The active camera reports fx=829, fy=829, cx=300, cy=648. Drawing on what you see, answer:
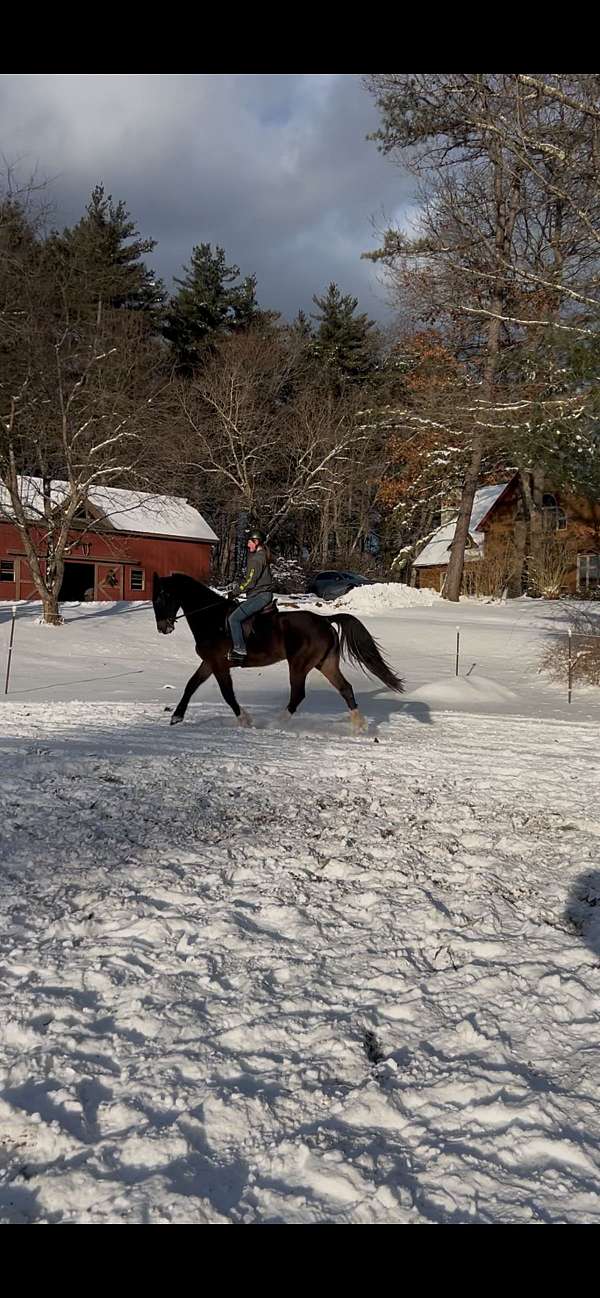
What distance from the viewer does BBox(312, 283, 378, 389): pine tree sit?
5656 centimetres

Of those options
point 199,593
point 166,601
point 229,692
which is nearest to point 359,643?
point 229,692

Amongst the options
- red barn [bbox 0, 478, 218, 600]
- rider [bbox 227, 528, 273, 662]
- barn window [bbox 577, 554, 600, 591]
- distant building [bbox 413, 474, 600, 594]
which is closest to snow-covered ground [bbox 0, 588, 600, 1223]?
rider [bbox 227, 528, 273, 662]

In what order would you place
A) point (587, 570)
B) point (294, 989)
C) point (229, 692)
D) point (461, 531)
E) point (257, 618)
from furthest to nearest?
point (587, 570)
point (461, 531)
point (229, 692)
point (257, 618)
point (294, 989)

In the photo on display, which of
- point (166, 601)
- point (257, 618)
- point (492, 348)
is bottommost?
point (257, 618)

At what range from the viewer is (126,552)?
139ft

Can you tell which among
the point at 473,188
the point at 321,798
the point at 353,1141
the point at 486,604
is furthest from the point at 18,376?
the point at 353,1141

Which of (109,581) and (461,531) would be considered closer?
(461,531)

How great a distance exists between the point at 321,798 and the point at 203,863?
6.08 feet

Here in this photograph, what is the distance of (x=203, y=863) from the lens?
4965 millimetres

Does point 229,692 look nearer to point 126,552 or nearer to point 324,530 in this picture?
point 126,552

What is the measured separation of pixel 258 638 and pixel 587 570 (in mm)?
35157

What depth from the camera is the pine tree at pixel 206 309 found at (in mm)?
56438

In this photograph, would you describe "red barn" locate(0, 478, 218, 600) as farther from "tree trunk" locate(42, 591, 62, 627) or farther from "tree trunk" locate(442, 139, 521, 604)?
"tree trunk" locate(442, 139, 521, 604)
